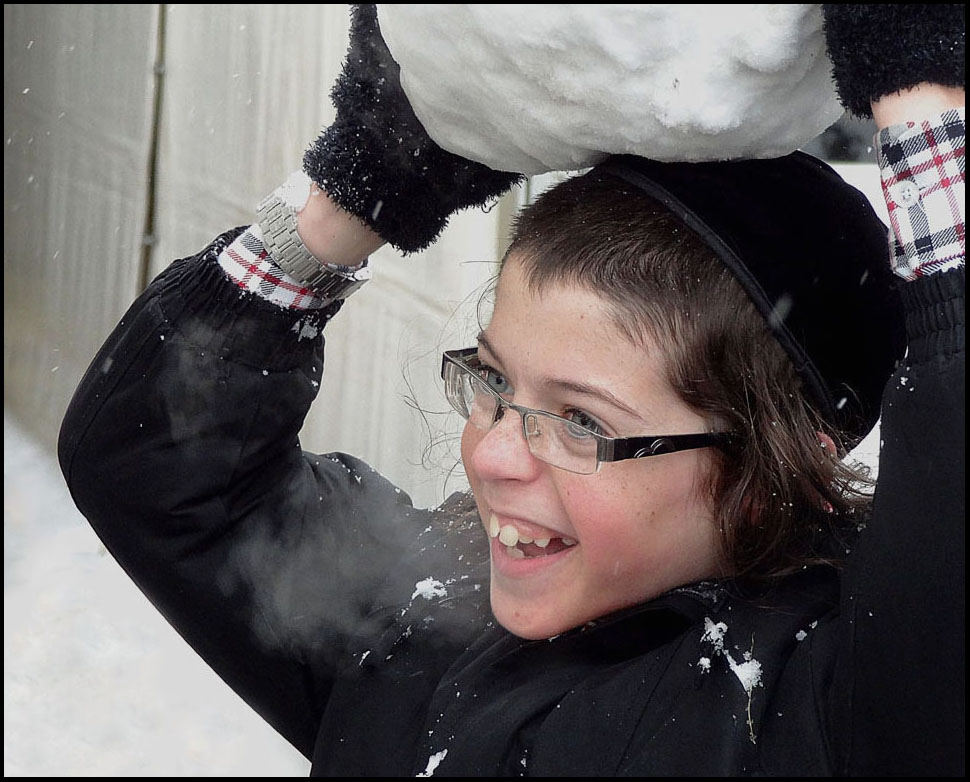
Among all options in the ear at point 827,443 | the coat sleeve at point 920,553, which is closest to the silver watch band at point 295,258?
the ear at point 827,443

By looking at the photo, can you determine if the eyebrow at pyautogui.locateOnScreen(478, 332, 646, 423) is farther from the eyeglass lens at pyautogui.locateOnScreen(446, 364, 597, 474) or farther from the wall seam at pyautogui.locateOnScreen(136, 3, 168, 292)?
the wall seam at pyautogui.locateOnScreen(136, 3, 168, 292)

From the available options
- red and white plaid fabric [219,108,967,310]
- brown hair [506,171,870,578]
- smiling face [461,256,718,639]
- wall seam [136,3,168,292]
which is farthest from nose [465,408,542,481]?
wall seam [136,3,168,292]

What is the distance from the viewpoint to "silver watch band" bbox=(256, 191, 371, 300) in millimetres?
1333

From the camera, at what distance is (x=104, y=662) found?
329 centimetres

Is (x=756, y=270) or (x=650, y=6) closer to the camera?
(x=650, y=6)

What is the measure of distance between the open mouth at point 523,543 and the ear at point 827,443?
286 millimetres

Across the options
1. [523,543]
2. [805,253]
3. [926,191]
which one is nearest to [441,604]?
[523,543]

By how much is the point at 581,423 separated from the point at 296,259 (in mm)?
440

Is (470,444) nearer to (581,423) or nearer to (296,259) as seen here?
(581,423)

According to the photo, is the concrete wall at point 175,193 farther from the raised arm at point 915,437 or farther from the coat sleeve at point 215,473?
the raised arm at point 915,437

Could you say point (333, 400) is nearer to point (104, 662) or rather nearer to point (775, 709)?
point (104, 662)

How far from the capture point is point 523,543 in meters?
1.16

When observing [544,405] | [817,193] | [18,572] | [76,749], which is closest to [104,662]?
[76,749]

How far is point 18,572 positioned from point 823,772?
343 centimetres
